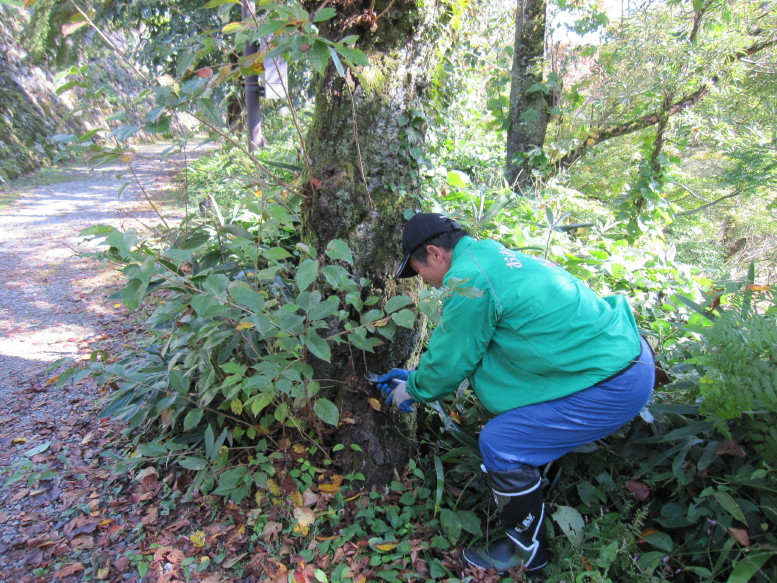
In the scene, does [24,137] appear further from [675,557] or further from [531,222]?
[675,557]

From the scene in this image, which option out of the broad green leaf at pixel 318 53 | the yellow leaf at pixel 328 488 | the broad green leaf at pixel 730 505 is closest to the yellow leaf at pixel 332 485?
the yellow leaf at pixel 328 488

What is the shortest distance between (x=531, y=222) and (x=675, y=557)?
2636 millimetres

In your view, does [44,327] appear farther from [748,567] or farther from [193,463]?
[748,567]

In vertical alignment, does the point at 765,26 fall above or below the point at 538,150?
above

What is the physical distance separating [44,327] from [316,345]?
3834 millimetres

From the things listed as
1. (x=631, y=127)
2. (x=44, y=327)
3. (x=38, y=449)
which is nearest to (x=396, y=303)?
(x=38, y=449)

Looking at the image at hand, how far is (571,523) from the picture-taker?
87.3 inches

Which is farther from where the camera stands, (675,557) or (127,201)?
(127,201)

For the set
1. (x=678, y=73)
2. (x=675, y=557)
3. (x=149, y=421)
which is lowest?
(x=675, y=557)

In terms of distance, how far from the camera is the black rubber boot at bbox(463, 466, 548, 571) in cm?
216

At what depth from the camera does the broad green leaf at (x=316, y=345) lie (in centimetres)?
193

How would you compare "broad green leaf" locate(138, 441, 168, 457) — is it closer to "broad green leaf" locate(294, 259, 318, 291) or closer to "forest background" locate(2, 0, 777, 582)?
"forest background" locate(2, 0, 777, 582)

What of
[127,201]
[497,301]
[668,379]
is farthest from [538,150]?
[127,201]

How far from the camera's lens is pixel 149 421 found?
9.17 ft
